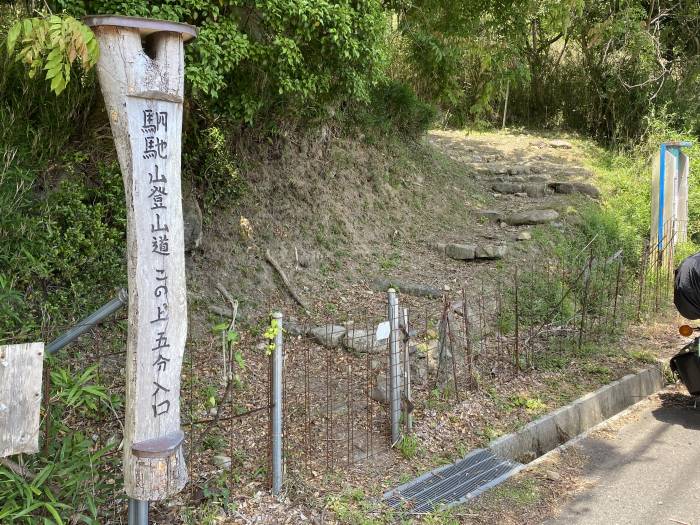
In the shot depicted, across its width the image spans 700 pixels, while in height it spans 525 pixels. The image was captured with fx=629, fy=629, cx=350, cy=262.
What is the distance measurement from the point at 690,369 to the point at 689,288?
717 mm

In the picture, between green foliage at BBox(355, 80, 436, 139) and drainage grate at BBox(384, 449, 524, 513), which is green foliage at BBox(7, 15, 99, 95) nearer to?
drainage grate at BBox(384, 449, 524, 513)

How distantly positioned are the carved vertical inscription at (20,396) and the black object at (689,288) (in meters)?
4.84

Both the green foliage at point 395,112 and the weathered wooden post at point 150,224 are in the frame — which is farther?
the green foliage at point 395,112

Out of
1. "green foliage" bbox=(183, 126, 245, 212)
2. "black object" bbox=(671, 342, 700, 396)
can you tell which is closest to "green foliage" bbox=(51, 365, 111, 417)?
"green foliage" bbox=(183, 126, 245, 212)

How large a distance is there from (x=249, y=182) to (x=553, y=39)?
442 inches

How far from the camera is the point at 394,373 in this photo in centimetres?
419

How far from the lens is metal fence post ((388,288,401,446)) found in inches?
162

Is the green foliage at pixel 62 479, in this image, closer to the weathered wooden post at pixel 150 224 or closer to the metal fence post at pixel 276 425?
the weathered wooden post at pixel 150 224

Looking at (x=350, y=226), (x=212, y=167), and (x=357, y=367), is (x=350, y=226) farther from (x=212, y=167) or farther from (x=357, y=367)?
(x=357, y=367)

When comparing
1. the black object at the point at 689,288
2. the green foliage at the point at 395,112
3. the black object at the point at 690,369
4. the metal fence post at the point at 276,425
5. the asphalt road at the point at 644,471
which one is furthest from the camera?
the green foliage at the point at 395,112

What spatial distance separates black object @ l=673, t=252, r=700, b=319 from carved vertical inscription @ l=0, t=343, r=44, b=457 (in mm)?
4844

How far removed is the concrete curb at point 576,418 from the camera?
448 cm

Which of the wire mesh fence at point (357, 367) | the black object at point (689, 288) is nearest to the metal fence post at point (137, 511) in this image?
the wire mesh fence at point (357, 367)

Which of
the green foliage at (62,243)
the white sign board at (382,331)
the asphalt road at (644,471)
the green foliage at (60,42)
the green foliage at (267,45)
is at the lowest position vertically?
the asphalt road at (644,471)
